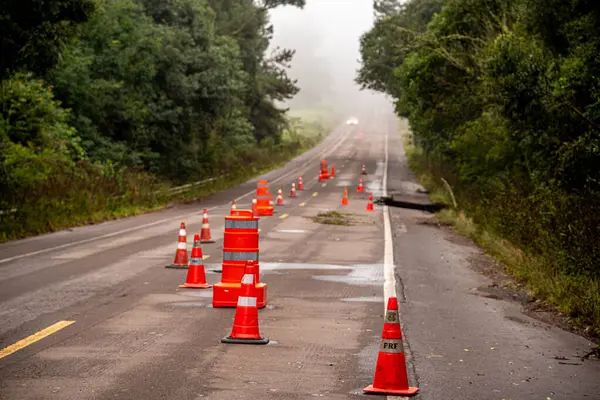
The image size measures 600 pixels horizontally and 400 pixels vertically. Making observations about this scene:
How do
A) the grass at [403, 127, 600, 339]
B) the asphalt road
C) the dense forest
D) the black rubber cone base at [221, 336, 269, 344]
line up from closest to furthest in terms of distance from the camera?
the asphalt road → the black rubber cone base at [221, 336, 269, 344] → the grass at [403, 127, 600, 339] → the dense forest

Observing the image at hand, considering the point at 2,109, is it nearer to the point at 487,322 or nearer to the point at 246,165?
the point at 487,322

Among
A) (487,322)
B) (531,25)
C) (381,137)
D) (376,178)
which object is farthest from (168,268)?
(381,137)

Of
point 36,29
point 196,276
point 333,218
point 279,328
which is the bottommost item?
point 333,218

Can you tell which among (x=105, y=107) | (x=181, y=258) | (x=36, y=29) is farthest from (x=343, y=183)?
(x=181, y=258)

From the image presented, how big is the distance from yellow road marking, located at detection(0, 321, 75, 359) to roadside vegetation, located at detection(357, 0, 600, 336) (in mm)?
6239

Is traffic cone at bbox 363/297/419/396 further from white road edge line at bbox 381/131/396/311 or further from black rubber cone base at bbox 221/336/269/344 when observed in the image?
white road edge line at bbox 381/131/396/311

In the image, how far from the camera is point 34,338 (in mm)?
10039

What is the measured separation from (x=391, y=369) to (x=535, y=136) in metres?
12.9

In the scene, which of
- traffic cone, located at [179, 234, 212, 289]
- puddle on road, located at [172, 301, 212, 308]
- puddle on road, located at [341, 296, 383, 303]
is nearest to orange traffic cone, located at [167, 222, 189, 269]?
traffic cone, located at [179, 234, 212, 289]

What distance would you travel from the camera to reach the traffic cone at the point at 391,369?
25.7 feet

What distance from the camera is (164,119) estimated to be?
43031 millimetres

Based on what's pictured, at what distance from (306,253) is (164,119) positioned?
24.0 m

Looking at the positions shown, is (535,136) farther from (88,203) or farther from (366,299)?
(88,203)

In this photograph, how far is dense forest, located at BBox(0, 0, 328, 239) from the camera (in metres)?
23.1
